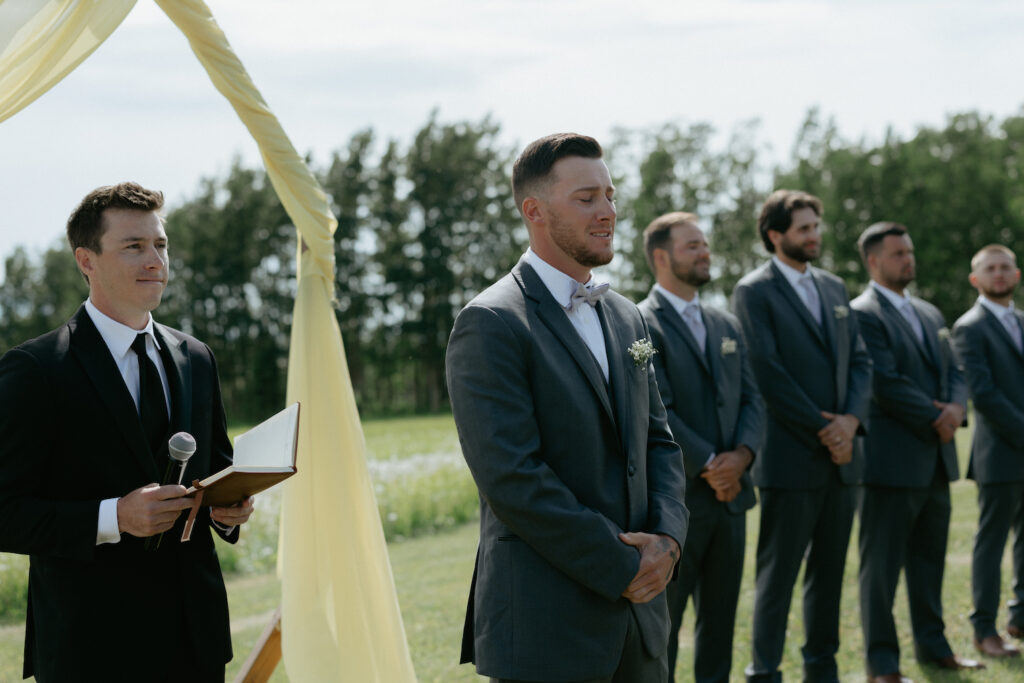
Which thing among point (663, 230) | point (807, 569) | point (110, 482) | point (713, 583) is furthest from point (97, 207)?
point (807, 569)

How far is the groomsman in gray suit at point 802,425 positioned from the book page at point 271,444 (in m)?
3.60

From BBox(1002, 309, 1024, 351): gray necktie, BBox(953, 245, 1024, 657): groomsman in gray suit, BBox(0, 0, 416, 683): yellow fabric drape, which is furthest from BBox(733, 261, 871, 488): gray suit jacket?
BBox(0, 0, 416, 683): yellow fabric drape

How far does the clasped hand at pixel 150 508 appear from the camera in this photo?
321cm

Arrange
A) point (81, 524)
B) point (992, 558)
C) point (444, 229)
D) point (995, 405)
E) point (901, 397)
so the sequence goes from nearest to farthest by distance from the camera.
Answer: point (81, 524) < point (901, 397) < point (992, 558) < point (995, 405) < point (444, 229)

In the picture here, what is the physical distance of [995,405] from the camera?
24.6 ft

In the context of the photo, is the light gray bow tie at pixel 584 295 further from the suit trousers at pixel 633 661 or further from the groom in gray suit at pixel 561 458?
the suit trousers at pixel 633 661

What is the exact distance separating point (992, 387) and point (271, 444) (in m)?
6.16

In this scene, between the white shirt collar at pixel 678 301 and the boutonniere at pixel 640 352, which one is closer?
the boutonniere at pixel 640 352

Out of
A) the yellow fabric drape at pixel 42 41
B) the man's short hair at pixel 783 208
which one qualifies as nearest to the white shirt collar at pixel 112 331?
the yellow fabric drape at pixel 42 41

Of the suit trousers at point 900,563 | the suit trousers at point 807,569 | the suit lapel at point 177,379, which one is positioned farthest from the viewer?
the suit trousers at point 900,563

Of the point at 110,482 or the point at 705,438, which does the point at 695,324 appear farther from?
the point at 110,482

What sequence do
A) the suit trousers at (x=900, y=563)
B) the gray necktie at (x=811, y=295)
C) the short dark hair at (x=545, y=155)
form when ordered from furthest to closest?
the suit trousers at (x=900, y=563) < the gray necktie at (x=811, y=295) < the short dark hair at (x=545, y=155)

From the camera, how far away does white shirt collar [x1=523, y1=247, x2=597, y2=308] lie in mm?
3512

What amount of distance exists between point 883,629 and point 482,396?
4389 mm
